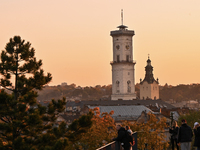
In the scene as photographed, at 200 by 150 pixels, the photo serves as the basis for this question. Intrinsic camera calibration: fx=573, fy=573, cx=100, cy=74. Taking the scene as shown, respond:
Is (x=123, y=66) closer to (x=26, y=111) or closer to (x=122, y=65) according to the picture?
(x=122, y=65)

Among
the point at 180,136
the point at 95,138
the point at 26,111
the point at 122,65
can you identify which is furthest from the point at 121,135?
the point at 122,65

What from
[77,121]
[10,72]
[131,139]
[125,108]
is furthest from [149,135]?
[125,108]

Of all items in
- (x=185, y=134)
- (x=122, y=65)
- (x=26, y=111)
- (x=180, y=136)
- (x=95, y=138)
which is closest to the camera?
(x=185, y=134)

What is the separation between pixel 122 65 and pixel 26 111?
13202 cm

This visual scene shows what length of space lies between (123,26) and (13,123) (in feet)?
458

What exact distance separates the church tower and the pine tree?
124 meters

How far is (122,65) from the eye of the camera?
182m

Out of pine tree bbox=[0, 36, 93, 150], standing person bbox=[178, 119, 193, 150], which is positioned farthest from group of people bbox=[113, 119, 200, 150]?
pine tree bbox=[0, 36, 93, 150]

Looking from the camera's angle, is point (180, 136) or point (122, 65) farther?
point (122, 65)

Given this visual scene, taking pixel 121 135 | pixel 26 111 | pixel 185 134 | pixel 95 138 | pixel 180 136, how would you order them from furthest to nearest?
1. pixel 95 138
2. pixel 26 111
3. pixel 180 136
4. pixel 185 134
5. pixel 121 135

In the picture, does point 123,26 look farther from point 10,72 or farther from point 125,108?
point 10,72

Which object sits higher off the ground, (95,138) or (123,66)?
(123,66)

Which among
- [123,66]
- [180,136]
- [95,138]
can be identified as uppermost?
[123,66]

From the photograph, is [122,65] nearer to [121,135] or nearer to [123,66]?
[123,66]
